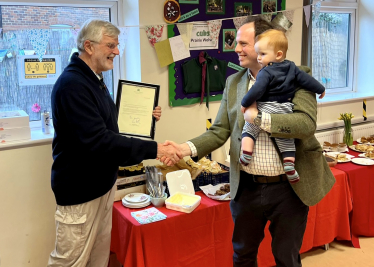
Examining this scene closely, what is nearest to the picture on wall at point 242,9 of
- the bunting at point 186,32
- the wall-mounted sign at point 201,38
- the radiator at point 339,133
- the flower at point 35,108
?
the wall-mounted sign at point 201,38

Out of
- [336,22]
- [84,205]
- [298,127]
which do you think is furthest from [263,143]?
[336,22]

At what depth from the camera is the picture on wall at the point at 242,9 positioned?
304 centimetres

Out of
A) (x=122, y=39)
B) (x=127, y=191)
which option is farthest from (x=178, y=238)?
(x=122, y=39)

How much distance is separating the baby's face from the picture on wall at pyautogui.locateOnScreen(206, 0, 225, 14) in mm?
1356

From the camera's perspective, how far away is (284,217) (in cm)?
170

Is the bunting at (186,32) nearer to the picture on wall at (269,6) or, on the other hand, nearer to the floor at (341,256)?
the picture on wall at (269,6)

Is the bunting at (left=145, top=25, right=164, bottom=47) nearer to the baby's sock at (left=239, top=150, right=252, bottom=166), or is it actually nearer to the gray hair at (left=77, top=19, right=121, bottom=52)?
the gray hair at (left=77, top=19, right=121, bottom=52)

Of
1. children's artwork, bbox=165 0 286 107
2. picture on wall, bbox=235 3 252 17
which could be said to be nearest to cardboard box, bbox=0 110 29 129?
children's artwork, bbox=165 0 286 107

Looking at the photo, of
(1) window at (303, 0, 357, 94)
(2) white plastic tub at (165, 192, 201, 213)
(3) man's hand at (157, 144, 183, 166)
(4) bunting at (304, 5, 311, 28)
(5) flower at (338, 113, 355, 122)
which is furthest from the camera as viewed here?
(1) window at (303, 0, 357, 94)

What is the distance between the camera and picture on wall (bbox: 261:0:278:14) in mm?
3180

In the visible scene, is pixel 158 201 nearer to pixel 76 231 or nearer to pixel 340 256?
pixel 76 231

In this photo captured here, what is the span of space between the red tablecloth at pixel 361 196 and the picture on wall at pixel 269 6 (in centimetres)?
137

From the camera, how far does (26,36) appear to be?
8.32ft

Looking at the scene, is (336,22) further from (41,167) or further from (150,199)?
(41,167)
